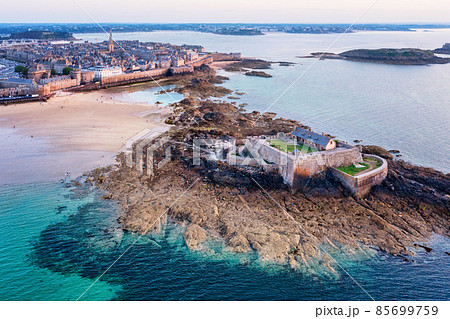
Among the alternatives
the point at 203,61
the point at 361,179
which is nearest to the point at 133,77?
the point at 203,61

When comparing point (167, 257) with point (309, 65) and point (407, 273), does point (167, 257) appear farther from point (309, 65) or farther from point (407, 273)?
point (309, 65)

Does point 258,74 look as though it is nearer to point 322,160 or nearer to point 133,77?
point 133,77

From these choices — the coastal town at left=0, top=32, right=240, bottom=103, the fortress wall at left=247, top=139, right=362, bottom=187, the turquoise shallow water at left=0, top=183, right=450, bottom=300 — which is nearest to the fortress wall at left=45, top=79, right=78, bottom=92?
the coastal town at left=0, top=32, right=240, bottom=103

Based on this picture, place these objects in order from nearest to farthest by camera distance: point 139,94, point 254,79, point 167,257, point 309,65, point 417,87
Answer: point 167,257, point 139,94, point 417,87, point 254,79, point 309,65

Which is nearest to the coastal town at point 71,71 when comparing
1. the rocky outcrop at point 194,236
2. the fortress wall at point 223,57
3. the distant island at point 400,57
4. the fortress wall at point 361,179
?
the fortress wall at point 223,57

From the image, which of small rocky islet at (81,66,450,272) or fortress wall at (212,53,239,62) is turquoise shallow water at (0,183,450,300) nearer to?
small rocky islet at (81,66,450,272)

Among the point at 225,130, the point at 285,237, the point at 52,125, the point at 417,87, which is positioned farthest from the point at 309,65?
the point at 285,237
